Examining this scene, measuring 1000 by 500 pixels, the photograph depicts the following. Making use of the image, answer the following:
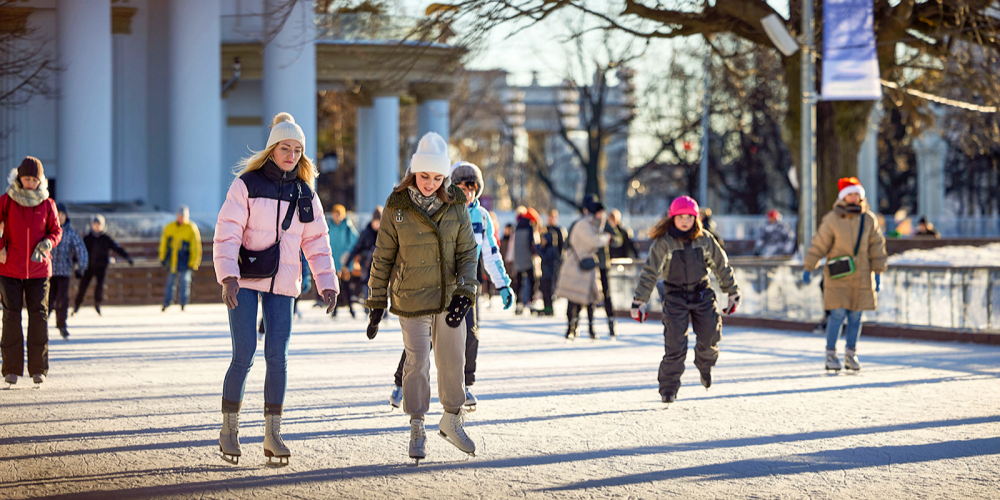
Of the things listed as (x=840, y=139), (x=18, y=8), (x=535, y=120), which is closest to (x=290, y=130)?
(x=18, y=8)

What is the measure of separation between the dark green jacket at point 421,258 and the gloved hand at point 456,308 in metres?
0.03

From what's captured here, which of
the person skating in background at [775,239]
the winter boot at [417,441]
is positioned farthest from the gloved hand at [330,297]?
the person skating in background at [775,239]

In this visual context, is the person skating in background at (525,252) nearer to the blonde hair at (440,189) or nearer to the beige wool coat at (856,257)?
the beige wool coat at (856,257)

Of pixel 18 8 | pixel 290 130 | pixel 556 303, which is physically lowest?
pixel 556 303

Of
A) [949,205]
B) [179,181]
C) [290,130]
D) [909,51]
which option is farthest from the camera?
[949,205]

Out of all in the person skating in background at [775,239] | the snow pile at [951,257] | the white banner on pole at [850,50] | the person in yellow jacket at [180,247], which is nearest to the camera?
the white banner on pole at [850,50]

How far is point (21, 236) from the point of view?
9609mm

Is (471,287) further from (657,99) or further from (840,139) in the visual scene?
(657,99)

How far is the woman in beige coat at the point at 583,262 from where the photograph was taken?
49.1 feet

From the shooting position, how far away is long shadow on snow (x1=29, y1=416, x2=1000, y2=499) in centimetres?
575

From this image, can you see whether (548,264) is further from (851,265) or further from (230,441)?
(230,441)

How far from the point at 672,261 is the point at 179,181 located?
21888 millimetres

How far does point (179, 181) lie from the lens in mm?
28875

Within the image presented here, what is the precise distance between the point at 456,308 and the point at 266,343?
40.1 inches
